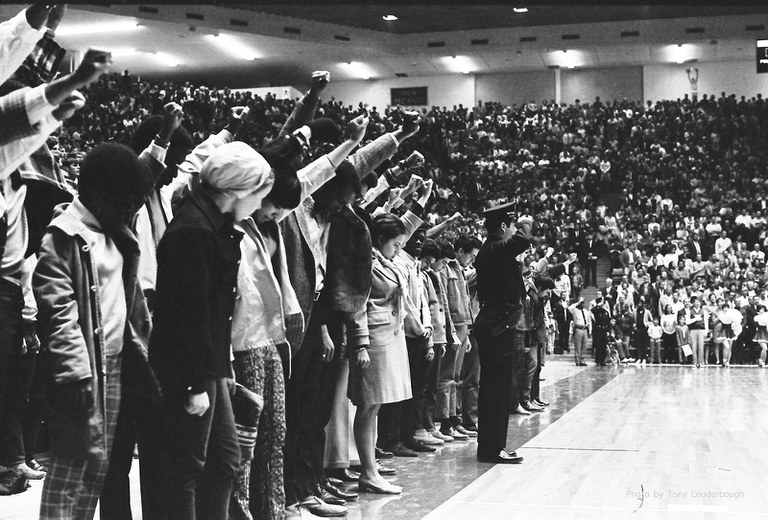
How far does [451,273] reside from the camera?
26.8 ft

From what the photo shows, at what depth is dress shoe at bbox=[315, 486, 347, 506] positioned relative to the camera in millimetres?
4645

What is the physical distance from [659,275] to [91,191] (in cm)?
1989

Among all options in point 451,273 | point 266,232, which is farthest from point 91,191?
point 451,273

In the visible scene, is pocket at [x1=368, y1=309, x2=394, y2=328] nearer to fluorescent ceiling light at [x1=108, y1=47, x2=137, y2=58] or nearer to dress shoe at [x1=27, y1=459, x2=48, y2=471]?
dress shoe at [x1=27, y1=459, x2=48, y2=471]

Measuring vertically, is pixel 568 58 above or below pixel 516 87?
above

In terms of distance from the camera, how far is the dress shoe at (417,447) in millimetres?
6769

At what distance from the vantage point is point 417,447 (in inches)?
267

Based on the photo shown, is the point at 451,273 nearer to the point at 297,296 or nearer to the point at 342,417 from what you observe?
the point at 342,417

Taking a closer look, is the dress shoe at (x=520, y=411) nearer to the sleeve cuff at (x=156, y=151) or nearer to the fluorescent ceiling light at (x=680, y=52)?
the sleeve cuff at (x=156, y=151)

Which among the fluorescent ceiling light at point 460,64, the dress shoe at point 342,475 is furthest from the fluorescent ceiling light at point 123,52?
the dress shoe at point 342,475

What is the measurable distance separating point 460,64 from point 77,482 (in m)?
33.1

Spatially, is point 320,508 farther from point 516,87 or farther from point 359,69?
point 516,87

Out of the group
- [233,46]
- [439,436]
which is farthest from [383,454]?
[233,46]

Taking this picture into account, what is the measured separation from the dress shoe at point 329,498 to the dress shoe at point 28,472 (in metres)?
1.48
